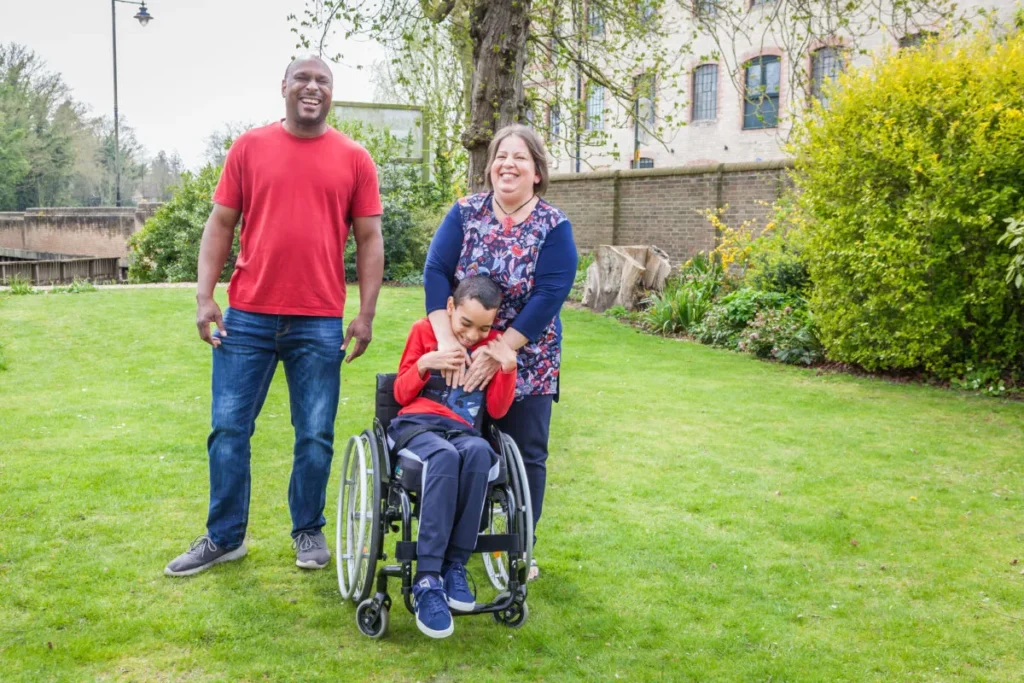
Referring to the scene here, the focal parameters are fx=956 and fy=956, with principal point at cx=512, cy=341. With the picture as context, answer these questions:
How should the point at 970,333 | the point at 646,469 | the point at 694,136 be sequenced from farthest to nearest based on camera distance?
the point at 694,136 → the point at 970,333 → the point at 646,469

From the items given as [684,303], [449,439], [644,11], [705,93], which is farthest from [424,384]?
[705,93]

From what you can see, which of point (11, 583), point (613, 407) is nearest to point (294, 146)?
point (11, 583)

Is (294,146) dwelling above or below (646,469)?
above

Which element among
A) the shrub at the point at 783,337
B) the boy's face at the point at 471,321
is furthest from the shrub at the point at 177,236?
the boy's face at the point at 471,321

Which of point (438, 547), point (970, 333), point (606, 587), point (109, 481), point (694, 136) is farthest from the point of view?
point (694, 136)

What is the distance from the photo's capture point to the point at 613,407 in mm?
8008

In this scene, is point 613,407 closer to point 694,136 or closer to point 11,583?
point 11,583

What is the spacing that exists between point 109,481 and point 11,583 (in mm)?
1627

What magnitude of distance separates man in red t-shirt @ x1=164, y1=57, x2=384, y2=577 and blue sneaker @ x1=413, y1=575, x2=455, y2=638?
1.01 meters

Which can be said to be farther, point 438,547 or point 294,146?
point 294,146

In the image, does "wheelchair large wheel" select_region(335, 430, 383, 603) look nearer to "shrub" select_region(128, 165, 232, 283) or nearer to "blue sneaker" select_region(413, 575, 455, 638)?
"blue sneaker" select_region(413, 575, 455, 638)

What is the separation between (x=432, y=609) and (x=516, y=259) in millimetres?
1301

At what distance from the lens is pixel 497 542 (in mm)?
3266

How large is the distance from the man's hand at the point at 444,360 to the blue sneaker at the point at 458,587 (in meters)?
0.69
